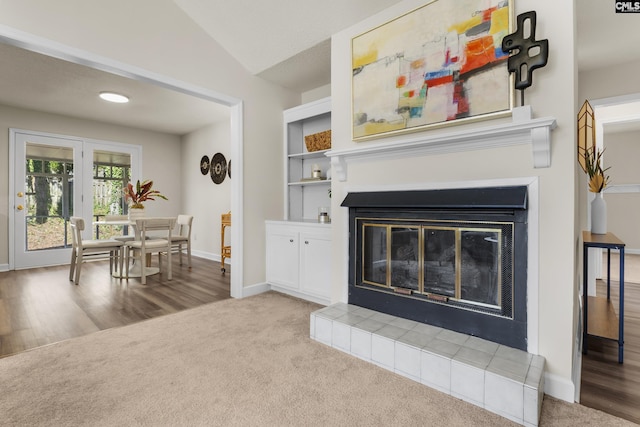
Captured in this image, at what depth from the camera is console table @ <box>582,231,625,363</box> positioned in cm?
193

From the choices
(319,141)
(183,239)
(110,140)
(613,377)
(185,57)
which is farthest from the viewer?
(110,140)

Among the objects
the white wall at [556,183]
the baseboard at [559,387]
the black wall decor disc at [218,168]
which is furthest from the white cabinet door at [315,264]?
the black wall decor disc at [218,168]

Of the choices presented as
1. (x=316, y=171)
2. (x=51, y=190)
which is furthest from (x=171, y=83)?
(x=51, y=190)

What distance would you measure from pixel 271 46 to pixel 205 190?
147 inches

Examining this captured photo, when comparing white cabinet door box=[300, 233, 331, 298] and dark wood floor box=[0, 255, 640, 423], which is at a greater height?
white cabinet door box=[300, 233, 331, 298]

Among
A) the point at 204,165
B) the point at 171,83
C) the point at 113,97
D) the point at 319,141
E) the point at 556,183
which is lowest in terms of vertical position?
the point at 556,183

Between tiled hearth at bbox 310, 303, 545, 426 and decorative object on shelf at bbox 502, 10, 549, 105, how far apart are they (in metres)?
1.49

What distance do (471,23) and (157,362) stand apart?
2945 mm

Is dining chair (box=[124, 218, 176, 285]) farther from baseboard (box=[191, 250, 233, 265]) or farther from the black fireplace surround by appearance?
the black fireplace surround

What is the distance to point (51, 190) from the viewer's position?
17.4 ft

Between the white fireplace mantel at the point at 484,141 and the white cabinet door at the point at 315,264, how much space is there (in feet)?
3.34

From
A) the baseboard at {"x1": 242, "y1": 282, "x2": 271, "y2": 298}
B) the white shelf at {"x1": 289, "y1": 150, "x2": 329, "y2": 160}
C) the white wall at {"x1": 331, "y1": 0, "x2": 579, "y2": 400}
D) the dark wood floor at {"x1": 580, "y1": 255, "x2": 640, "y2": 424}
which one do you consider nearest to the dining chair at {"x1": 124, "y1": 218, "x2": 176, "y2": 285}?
the baseboard at {"x1": 242, "y1": 282, "x2": 271, "y2": 298}

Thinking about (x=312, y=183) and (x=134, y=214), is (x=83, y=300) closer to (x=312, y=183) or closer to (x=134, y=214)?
(x=134, y=214)

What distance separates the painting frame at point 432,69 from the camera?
6.16 ft
